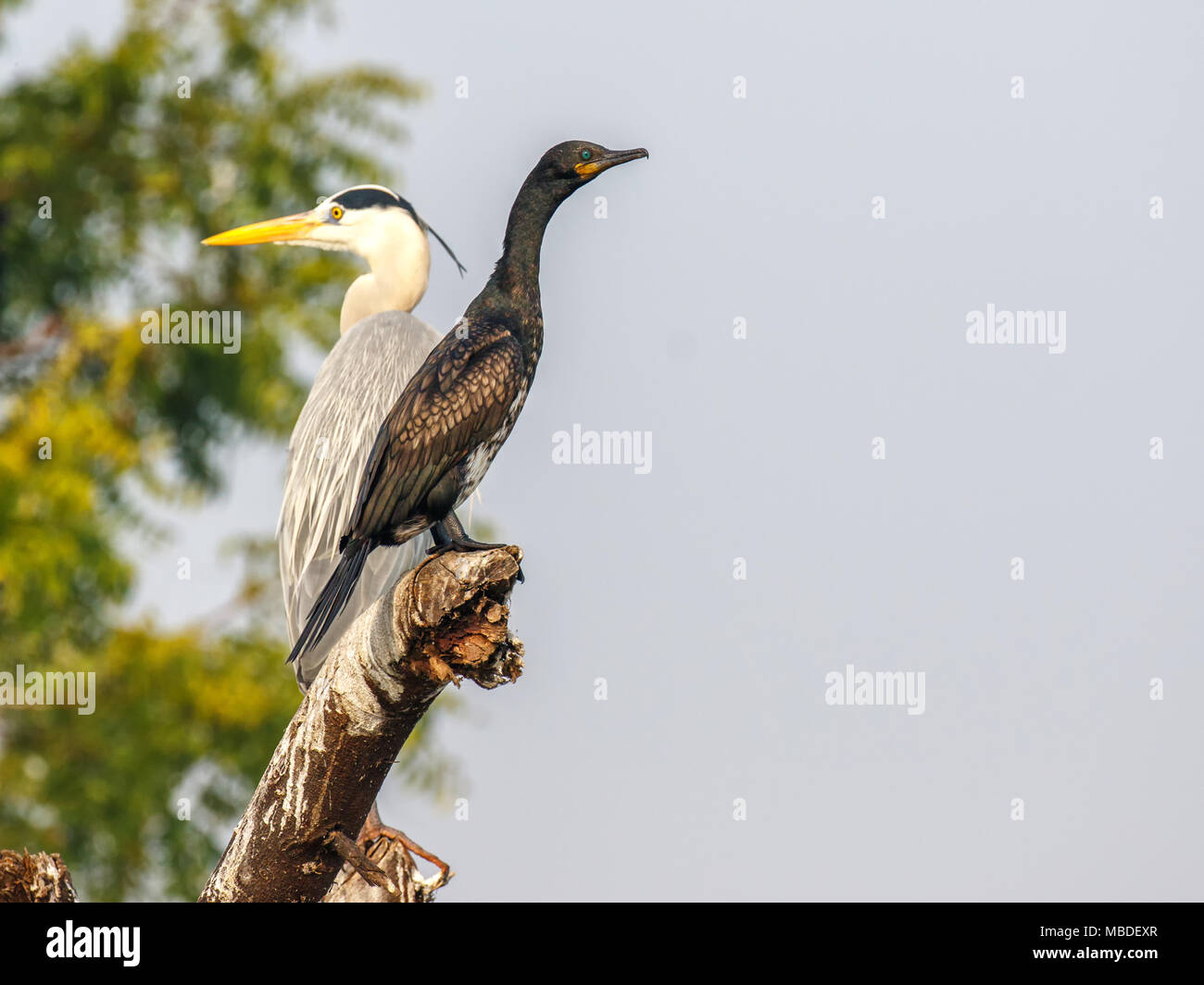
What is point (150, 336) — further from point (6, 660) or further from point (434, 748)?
point (434, 748)

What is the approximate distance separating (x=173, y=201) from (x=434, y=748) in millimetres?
5402

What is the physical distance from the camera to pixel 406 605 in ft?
12.5

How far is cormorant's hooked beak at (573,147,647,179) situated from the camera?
16.4ft

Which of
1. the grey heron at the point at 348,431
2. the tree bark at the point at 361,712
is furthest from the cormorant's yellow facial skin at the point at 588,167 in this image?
the tree bark at the point at 361,712

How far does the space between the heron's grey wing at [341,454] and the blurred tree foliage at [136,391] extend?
7087 mm

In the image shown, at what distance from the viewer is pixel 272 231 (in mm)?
5879

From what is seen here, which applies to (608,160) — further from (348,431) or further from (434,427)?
(348,431)

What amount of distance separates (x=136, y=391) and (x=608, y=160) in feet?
31.1

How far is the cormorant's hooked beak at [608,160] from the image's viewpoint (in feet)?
16.4

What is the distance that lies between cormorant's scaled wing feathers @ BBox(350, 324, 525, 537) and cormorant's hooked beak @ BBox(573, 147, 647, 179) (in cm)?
73

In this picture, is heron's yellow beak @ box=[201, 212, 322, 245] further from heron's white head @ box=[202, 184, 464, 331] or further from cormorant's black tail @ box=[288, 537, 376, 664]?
cormorant's black tail @ box=[288, 537, 376, 664]

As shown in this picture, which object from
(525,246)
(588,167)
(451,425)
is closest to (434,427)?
(451,425)

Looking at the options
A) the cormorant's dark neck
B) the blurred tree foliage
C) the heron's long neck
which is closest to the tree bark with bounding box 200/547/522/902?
the cormorant's dark neck
